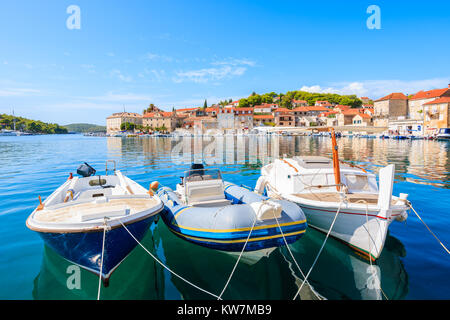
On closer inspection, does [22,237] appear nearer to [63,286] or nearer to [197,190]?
[63,286]

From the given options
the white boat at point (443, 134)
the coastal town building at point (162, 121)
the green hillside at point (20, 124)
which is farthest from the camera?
the green hillside at point (20, 124)

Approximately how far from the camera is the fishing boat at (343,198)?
6.31 m

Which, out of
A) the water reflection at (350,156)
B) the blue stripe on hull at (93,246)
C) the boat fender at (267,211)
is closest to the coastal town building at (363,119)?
the water reflection at (350,156)

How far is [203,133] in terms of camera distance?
11738cm

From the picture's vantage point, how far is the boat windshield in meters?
8.41

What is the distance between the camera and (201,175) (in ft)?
28.1

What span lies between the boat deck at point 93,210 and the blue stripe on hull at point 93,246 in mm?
437

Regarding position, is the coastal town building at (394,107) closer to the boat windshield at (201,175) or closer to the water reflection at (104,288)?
the boat windshield at (201,175)

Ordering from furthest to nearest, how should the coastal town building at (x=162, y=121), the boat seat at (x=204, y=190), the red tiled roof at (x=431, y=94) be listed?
1. the coastal town building at (x=162, y=121)
2. the red tiled roof at (x=431, y=94)
3. the boat seat at (x=204, y=190)

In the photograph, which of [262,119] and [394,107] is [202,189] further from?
[262,119]

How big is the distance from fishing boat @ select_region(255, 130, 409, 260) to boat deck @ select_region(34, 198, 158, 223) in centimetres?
498

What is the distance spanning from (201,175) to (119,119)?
169444mm

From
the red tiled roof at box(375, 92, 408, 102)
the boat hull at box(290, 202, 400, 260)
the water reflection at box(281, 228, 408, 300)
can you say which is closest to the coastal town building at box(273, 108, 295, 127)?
the red tiled roof at box(375, 92, 408, 102)

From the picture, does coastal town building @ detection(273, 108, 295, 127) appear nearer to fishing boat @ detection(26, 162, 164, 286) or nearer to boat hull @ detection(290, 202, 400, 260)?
boat hull @ detection(290, 202, 400, 260)
